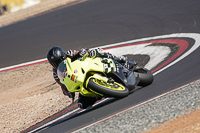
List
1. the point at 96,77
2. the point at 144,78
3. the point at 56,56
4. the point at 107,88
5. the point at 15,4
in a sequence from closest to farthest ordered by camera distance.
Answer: the point at 107,88 < the point at 96,77 < the point at 56,56 < the point at 144,78 < the point at 15,4

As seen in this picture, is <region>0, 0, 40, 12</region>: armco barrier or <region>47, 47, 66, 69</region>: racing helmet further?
<region>0, 0, 40, 12</region>: armco barrier

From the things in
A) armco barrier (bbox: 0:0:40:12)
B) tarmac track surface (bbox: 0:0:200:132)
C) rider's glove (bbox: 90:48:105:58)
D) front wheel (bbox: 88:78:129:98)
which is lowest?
armco barrier (bbox: 0:0:40:12)

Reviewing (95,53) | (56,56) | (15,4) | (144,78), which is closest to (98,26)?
(144,78)

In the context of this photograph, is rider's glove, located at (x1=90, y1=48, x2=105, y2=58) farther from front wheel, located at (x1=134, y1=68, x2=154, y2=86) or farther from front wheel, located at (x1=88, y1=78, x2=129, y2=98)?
front wheel, located at (x1=134, y1=68, x2=154, y2=86)

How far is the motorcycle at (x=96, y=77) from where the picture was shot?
5.97m

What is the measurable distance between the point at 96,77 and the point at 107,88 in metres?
0.33

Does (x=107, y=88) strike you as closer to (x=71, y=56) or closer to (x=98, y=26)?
(x=71, y=56)

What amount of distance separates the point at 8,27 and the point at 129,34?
8079 mm

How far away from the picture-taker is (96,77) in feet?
19.9

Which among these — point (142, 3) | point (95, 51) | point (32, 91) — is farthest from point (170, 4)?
point (95, 51)

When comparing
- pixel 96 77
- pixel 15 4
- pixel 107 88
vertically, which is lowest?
pixel 15 4

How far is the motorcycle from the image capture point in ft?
19.6

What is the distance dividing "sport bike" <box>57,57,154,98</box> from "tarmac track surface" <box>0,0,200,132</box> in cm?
175

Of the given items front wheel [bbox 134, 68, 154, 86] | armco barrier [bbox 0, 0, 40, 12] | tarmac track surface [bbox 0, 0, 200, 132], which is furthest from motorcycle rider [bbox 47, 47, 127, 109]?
armco barrier [bbox 0, 0, 40, 12]
